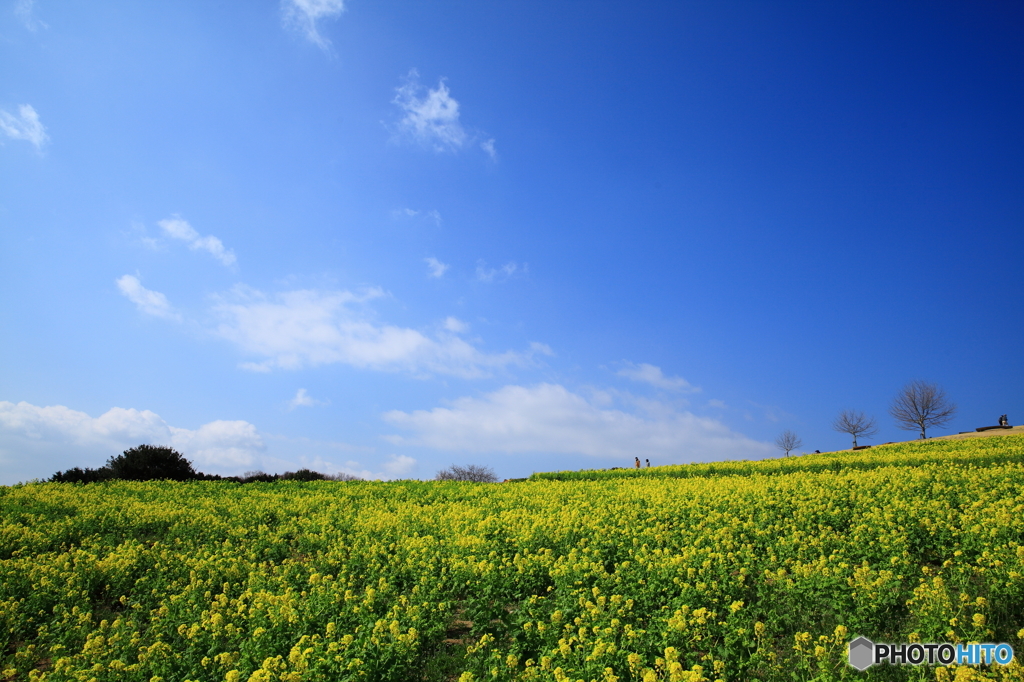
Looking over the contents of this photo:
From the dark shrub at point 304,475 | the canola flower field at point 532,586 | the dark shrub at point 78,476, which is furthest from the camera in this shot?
the dark shrub at point 304,475

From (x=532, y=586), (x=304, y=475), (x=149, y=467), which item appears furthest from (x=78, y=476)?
(x=532, y=586)

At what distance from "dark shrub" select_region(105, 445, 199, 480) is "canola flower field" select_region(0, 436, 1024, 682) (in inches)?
543

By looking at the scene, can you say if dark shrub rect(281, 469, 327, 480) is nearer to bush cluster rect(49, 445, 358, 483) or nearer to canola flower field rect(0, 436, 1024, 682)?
bush cluster rect(49, 445, 358, 483)

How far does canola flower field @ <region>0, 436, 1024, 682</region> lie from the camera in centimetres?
539

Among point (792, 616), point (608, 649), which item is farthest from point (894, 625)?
point (608, 649)

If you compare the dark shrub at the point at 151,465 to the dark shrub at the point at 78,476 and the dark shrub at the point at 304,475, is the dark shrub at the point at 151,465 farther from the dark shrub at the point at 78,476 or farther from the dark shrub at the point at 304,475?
the dark shrub at the point at 304,475

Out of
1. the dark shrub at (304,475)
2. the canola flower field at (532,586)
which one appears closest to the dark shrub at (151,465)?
the dark shrub at (304,475)

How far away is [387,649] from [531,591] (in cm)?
290

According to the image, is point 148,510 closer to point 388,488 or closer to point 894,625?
point 388,488

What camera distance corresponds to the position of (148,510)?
44.7 feet

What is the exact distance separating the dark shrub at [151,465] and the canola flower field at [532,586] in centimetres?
1380

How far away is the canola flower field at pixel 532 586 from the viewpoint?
5395 mm

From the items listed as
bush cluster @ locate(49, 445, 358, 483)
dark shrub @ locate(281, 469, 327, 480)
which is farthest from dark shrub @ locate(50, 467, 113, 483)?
dark shrub @ locate(281, 469, 327, 480)

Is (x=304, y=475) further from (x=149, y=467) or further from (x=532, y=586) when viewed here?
(x=532, y=586)
